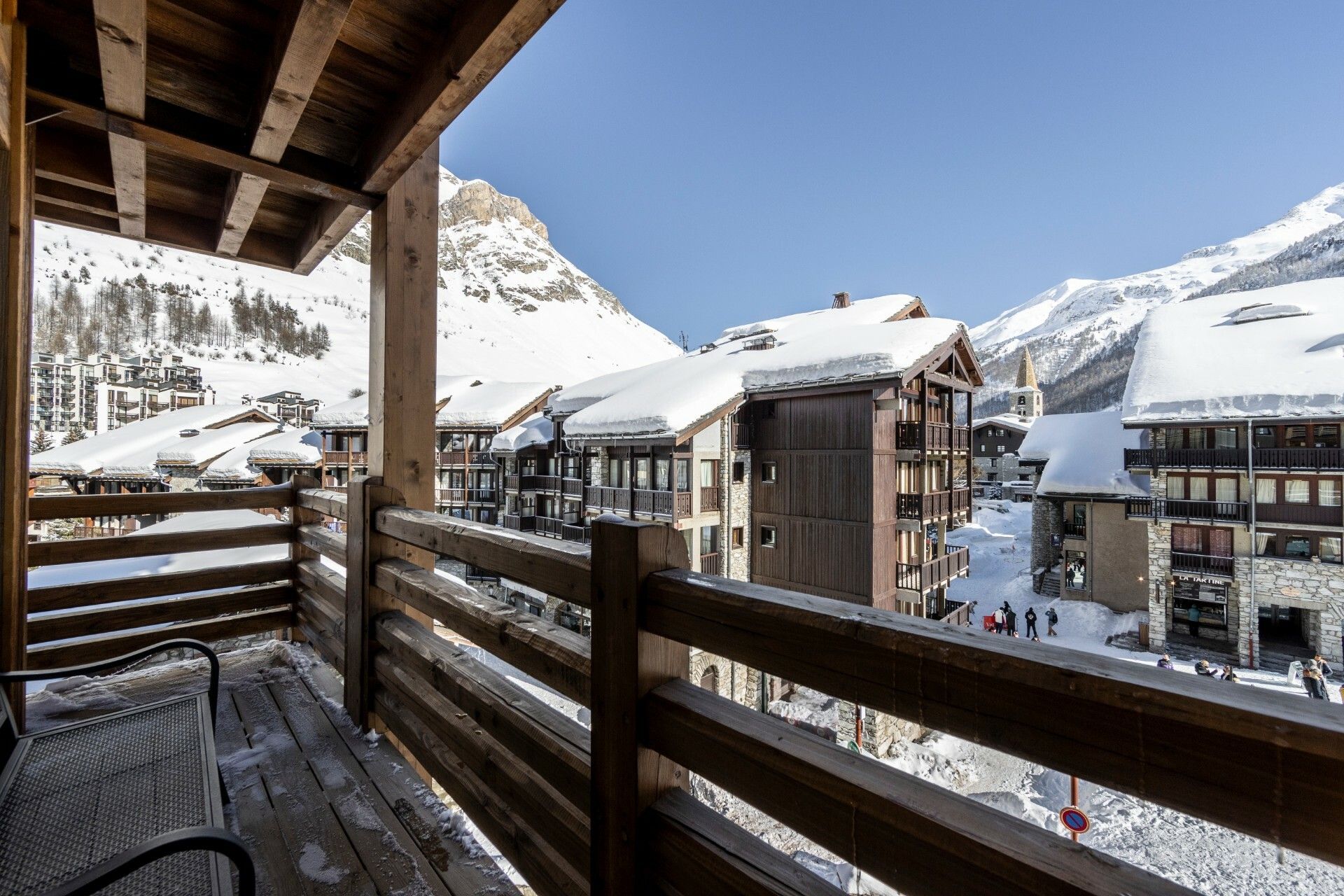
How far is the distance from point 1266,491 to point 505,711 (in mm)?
18828

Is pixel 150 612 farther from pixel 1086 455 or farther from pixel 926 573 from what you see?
pixel 1086 455

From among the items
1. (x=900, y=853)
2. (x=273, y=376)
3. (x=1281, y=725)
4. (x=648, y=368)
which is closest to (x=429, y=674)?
(x=900, y=853)

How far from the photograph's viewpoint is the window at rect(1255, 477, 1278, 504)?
1341 cm

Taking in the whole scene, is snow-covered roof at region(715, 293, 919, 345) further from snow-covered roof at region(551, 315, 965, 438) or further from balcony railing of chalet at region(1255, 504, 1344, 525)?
balcony railing of chalet at region(1255, 504, 1344, 525)

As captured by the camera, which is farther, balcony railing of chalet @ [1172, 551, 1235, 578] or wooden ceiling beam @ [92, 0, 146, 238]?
balcony railing of chalet @ [1172, 551, 1235, 578]

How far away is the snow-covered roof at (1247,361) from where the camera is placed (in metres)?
12.4

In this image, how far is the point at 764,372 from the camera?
13133mm

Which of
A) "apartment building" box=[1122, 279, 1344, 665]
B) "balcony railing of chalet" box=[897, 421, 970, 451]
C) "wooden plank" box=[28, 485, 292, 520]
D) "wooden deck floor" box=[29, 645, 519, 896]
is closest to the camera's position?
"wooden deck floor" box=[29, 645, 519, 896]

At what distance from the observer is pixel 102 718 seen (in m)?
1.81

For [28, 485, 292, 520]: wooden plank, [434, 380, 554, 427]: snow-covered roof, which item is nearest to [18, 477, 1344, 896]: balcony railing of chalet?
[28, 485, 292, 520]: wooden plank

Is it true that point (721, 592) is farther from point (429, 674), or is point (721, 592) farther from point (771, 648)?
point (429, 674)

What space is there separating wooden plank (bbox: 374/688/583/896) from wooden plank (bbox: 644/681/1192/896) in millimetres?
686

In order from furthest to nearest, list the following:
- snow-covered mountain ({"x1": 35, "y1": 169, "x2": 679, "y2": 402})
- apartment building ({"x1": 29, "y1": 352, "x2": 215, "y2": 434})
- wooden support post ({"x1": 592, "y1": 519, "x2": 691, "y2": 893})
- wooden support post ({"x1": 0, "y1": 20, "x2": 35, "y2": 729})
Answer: snow-covered mountain ({"x1": 35, "y1": 169, "x2": 679, "y2": 402}) < apartment building ({"x1": 29, "y1": 352, "x2": 215, "y2": 434}) < wooden support post ({"x1": 0, "y1": 20, "x2": 35, "y2": 729}) < wooden support post ({"x1": 592, "y1": 519, "x2": 691, "y2": 893})

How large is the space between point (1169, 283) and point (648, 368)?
182 metres
